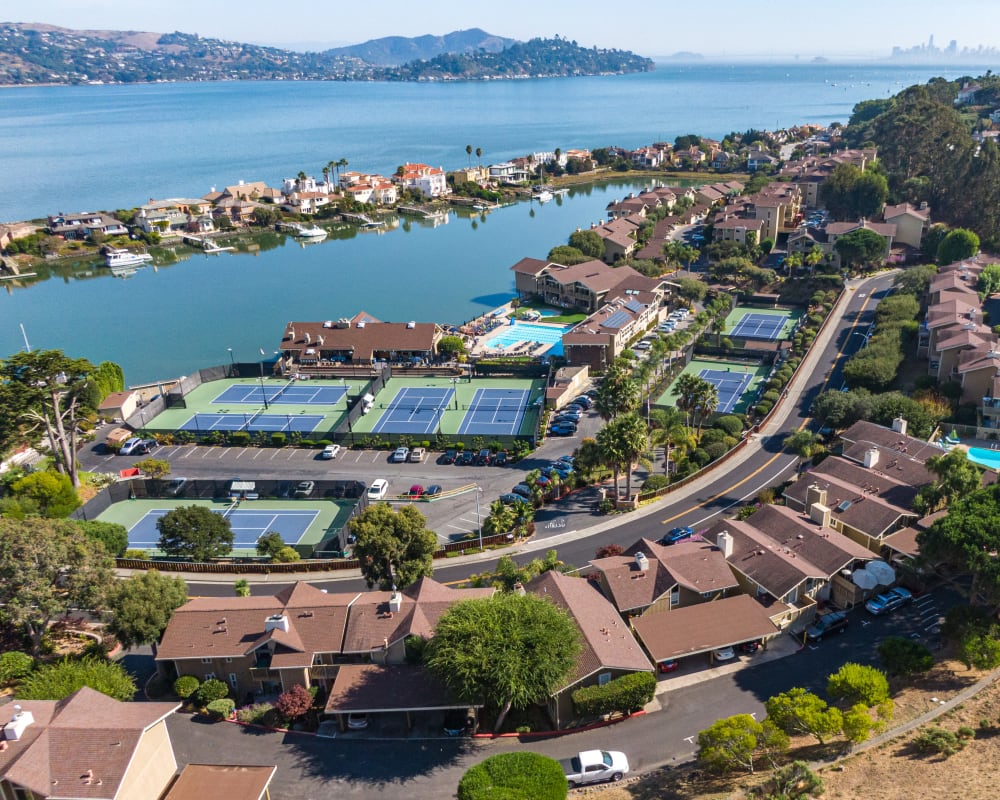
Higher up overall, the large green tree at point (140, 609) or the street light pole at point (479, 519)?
the large green tree at point (140, 609)

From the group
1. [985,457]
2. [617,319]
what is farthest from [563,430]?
[985,457]

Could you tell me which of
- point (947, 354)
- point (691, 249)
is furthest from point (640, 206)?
point (947, 354)

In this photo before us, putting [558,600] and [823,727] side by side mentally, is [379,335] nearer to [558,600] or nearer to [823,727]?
[558,600]

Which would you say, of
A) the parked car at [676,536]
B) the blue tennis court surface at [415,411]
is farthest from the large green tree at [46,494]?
the parked car at [676,536]

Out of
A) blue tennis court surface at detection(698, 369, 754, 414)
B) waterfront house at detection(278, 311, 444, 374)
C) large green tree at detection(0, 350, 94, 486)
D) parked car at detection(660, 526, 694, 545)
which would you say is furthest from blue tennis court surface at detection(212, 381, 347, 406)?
parked car at detection(660, 526, 694, 545)

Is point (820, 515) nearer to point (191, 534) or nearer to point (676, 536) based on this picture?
point (676, 536)

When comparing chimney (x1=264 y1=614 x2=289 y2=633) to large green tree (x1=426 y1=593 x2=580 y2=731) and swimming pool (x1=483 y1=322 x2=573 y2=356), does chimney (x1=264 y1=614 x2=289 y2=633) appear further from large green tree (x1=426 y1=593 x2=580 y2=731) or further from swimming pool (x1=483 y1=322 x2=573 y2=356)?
swimming pool (x1=483 y1=322 x2=573 y2=356)

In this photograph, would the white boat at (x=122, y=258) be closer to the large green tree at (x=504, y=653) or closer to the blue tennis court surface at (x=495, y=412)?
the blue tennis court surface at (x=495, y=412)
